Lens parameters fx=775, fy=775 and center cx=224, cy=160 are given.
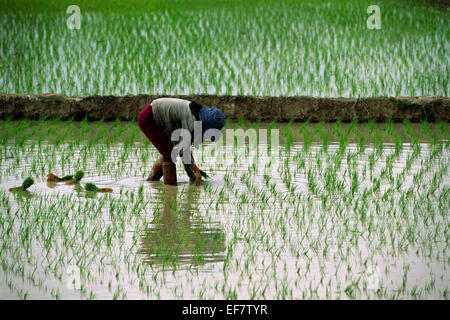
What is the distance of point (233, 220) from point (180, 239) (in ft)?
1.88

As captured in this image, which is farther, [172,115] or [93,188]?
[172,115]

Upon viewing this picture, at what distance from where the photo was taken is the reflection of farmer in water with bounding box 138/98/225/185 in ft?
17.4

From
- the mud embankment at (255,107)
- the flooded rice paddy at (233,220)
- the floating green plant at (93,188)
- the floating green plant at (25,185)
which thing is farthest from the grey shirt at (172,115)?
the mud embankment at (255,107)

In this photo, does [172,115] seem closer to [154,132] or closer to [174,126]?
[174,126]

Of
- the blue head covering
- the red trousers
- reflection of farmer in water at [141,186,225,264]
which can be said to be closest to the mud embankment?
Answer: the red trousers

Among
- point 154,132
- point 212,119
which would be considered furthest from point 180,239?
point 154,132

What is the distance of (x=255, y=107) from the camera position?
810 centimetres

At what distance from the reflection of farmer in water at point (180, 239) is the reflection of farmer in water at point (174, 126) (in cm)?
61

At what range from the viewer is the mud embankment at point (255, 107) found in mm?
8008

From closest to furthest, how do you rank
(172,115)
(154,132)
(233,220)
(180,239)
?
(180,239)
(233,220)
(172,115)
(154,132)

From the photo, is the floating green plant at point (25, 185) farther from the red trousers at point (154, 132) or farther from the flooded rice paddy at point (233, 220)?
the red trousers at point (154, 132)

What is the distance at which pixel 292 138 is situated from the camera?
7.06m

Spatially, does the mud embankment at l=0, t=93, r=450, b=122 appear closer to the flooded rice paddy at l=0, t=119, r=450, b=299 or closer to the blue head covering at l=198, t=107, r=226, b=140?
the flooded rice paddy at l=0, t=119, r=450, b=299
